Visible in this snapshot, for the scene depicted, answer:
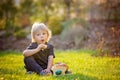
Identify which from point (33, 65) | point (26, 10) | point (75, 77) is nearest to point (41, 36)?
point (33, 65)

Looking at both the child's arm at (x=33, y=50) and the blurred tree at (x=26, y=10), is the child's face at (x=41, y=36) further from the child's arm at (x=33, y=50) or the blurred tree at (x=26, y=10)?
the blurred tree at (x=26, y=10)

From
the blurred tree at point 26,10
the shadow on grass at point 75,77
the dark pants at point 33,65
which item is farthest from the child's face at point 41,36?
the blurred tree at point 26,10

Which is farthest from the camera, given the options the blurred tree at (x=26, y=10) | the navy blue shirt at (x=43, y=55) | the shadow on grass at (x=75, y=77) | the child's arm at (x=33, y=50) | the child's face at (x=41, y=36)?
the blurred tree at (x=26, y=10)

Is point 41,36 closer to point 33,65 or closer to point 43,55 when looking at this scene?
point 43,55

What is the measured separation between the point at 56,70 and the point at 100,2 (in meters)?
15.5

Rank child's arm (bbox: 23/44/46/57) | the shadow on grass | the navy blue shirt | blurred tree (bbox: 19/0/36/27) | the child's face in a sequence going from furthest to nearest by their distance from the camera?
blurred tree (bbox: 19/0/36/27)
the navy blue shirt
the child's face
child's arm (bbox: 23/44/46/57)
the shadow on grass

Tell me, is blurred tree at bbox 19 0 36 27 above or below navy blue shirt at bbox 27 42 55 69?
above

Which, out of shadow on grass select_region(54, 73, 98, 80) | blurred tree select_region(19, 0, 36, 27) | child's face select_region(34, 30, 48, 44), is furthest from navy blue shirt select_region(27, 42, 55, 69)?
blurred tree select_region(19, 0, 36, 27)

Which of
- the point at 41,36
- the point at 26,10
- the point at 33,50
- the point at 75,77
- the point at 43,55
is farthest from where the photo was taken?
the point at 26,10

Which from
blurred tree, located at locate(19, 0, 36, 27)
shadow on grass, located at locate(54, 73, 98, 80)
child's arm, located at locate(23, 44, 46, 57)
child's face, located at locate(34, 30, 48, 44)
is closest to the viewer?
shadow on grass, located at locate(54, 73, 98, 80)

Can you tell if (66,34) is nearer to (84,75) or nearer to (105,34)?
(105,34)

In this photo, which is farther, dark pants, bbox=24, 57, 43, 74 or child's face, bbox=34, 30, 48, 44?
child's face, bbox=34, 30, 48, 44

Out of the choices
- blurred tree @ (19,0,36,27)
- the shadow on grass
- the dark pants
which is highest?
blurred tree @ (19,0,36,27)

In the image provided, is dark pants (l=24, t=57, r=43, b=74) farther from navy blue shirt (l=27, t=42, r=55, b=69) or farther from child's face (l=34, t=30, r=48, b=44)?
child's face (l=34, t=30, r=48, b=44)
